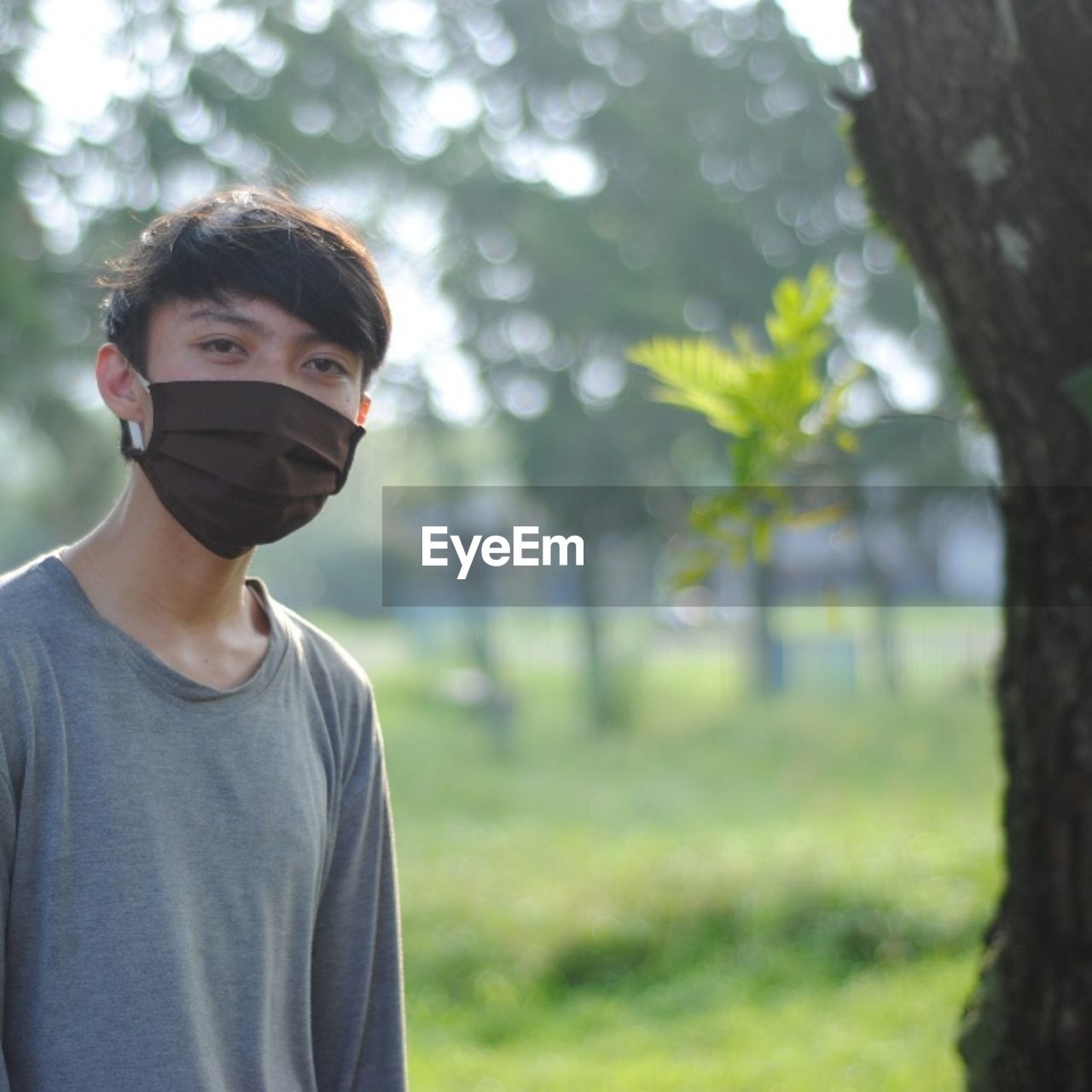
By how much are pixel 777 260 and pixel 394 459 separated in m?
7.53

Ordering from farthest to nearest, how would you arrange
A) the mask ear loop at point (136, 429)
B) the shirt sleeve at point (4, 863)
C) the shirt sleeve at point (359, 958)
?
1. the shirt sleeve at point (359, 958)
2. the mask ear loop at point (136, 429)
3. the shirt sleeve at point (4, 863)

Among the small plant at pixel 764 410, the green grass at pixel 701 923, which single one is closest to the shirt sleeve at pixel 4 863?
the small plant at pixel 764 410

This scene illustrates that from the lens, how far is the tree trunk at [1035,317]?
280cm

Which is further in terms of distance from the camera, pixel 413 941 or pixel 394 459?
pixel 394 459

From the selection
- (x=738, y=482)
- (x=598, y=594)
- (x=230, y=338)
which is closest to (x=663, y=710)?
(x=598, y=594)

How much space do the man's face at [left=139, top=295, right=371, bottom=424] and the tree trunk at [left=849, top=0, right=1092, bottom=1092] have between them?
55.0 inches

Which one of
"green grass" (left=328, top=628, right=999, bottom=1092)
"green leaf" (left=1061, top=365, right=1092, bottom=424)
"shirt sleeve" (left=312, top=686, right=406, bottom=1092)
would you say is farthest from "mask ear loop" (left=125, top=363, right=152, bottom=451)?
"green grass" (left=328, top=628, right=999, bottom=1092)

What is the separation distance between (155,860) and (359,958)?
18.0 inches

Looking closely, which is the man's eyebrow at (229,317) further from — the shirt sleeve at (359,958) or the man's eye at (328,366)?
the shirt sleeve at (359,958)

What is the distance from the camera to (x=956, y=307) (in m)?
2.94

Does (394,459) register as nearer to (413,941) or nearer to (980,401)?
(413,941)

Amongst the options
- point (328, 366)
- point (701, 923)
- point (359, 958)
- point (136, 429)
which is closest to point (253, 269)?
point (328, 366)

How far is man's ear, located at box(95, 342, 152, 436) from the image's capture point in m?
1.98

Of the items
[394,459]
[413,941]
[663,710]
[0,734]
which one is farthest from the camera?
[394,459]
